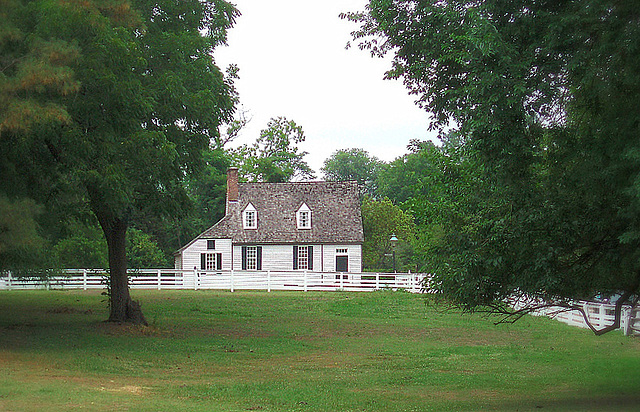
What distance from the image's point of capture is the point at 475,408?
12.1 meters

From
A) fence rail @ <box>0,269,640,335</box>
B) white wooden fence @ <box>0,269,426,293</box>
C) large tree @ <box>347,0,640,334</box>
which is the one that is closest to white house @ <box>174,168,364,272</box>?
fence rail @ <box>0,269,640,335</box>

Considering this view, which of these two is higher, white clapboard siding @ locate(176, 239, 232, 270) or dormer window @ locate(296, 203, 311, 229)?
dormer window @ locate(296, 203, 311, 229)

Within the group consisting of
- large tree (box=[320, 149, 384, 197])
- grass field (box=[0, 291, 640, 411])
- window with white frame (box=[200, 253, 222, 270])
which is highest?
large tree (box=[320, 149, 384, 197])

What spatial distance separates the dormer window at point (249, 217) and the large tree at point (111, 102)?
2759cm

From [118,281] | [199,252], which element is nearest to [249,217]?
[199,252]

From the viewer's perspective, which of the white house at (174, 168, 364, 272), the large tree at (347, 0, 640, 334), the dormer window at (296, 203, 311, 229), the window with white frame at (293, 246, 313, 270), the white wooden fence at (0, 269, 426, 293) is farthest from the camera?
the dormer window at (296, 203, 311, 229)

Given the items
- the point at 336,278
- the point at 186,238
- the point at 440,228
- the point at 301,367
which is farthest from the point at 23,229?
the point at 186,238

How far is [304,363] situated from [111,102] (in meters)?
7.29

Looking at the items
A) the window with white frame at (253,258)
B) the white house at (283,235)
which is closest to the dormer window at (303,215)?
the white house at (283,235)

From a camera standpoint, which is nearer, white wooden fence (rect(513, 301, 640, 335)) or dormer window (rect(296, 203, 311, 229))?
white wooden fence (rect(513, 301, 640, 335))

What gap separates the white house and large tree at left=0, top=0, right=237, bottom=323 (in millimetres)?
27084

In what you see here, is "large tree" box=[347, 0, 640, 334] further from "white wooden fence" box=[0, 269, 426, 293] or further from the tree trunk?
"white wooden fence" box=[0, 269, 426, 293]

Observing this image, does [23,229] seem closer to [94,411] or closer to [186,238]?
[94,411]

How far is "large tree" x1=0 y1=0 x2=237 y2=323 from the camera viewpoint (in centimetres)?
1463
